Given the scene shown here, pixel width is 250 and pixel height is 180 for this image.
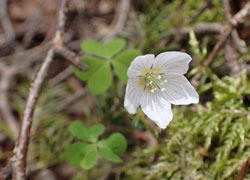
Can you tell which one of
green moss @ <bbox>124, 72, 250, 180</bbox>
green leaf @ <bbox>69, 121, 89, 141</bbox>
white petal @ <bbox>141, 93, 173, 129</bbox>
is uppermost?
white petal @ <bbox>141, 93, 173, 129</bbox>

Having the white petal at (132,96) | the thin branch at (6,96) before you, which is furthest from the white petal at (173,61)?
the thin branch at (6,96)

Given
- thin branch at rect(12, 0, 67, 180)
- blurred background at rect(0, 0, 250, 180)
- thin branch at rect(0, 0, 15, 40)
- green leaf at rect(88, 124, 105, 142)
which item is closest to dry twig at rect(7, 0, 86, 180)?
thin branch at rect(12, 0, 67, 180)

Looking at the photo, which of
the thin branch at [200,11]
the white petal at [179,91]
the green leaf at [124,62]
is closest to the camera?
the white petal at [179,91]

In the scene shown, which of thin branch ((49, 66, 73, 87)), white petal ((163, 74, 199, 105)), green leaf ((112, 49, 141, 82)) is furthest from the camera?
thin branch ((49, 66, 73, 87))

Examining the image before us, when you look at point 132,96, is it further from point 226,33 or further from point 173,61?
point 226,33

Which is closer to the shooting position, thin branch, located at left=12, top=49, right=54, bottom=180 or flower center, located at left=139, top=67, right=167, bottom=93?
thin branch, located at left=12, top=49, right=54, bottom=180

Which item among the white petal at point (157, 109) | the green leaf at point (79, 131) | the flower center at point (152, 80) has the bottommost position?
the green leaf at point (79, 131)

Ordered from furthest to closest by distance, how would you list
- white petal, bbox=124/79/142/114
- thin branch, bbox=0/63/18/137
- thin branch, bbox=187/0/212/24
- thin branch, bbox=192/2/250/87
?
thin branch, bbox=0/63/18/137, thin branch, bbox=187/0/212/24, thin branch, bbox=192/2/250/87, white petal, bbox=124/79/142/114

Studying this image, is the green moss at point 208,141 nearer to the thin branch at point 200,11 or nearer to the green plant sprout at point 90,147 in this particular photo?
the green plant sprout at point 90,147

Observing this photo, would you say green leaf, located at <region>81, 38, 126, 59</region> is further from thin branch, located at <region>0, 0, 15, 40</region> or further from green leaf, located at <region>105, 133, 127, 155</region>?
thin branch, located at <region>0, 0, 15, 40</region>
